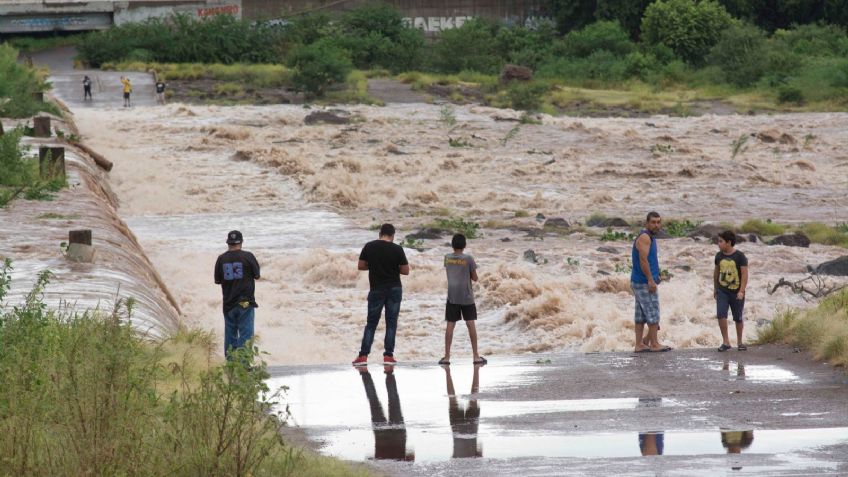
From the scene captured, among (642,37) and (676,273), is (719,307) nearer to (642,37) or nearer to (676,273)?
(676,273)

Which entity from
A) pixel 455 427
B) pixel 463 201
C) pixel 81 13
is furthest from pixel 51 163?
pixel 81 13

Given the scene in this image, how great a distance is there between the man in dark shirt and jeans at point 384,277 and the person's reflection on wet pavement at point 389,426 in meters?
0.90

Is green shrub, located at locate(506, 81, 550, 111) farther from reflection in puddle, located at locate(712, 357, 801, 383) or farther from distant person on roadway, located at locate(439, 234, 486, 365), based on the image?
reflection in puddle, located at locate(712, 357, 801, 383)

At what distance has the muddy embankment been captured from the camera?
15.2 m

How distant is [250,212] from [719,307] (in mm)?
20415

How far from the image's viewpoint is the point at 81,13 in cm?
7619

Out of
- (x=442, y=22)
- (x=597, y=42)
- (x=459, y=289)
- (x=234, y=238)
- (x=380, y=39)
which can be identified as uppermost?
(x=442, y=22)

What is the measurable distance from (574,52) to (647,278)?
2378 inches

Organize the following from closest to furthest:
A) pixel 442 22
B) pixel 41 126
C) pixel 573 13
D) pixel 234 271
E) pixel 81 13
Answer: pixel 234 271 < pixel 41 126 < pixel 81 13 < pixel 573 13 < pixel 442 22

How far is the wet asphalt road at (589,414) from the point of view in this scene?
9273 mm

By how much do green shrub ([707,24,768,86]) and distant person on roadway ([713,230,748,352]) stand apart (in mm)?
52403

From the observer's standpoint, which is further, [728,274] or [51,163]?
[51,163]

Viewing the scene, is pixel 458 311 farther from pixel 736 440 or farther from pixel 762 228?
pixel 762 228

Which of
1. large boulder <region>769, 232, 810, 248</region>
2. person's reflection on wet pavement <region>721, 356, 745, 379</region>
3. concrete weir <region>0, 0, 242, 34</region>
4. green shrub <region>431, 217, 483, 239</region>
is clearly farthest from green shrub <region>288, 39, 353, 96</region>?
person's reflection on wet pavement <region>721, 356, 745, 379</region>
